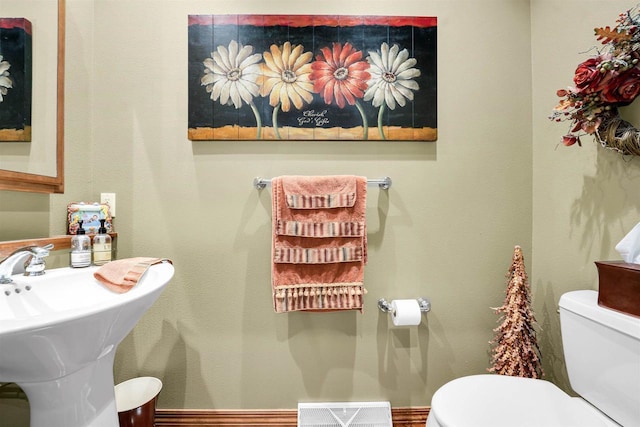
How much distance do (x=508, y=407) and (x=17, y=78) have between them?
201cm

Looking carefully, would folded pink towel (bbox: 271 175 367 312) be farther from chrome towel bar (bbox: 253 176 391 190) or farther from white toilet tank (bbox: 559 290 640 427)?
white toilet tank (bbox: 559 290 640 427)

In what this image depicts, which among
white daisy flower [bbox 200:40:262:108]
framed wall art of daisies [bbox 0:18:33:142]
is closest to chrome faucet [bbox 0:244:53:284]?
framed wall art of daisies [bbox 0:18:33:142]

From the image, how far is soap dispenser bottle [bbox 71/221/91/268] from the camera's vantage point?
3.74 feet

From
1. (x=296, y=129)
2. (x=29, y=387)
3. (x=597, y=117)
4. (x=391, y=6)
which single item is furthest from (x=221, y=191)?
(x=597, y=117)

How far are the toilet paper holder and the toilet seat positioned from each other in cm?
37

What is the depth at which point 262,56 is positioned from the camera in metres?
1.39

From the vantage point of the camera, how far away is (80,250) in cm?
116

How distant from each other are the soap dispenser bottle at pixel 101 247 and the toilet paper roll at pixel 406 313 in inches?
49.1

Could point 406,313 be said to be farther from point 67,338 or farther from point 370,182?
point 67,338

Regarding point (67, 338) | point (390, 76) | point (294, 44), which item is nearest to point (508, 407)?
point (67, 338)

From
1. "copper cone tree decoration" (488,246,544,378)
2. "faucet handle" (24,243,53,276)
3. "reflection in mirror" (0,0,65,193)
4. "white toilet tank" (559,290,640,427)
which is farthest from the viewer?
"copper cone tree decoration" (488,246,544,378)

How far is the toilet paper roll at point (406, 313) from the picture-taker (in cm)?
131

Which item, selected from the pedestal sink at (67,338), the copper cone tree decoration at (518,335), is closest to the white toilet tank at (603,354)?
the copper cone tree decoration at (518,335)

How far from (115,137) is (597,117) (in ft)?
6.33
